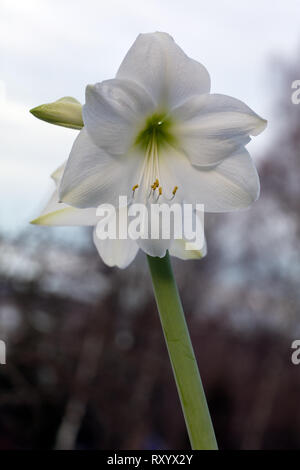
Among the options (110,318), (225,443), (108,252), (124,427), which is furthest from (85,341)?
(108,252)

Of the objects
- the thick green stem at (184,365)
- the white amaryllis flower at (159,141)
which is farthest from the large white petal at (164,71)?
the thick green stem at (184,365)

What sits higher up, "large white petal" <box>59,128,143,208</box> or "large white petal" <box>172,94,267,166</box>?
"large white petal" <box>172,94,267,166</box>

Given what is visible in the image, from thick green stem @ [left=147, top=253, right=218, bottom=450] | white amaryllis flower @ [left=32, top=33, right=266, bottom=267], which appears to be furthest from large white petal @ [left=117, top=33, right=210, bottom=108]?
thick green stem @ [left=147, top=253, right=218, bottom=450]

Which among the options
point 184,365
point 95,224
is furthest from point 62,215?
point 184,365

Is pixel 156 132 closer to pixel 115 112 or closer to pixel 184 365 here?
pixel 115 112

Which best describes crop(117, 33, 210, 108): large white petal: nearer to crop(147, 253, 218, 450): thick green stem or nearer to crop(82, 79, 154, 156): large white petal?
crop(82, 79, 154, 156): large white petal
